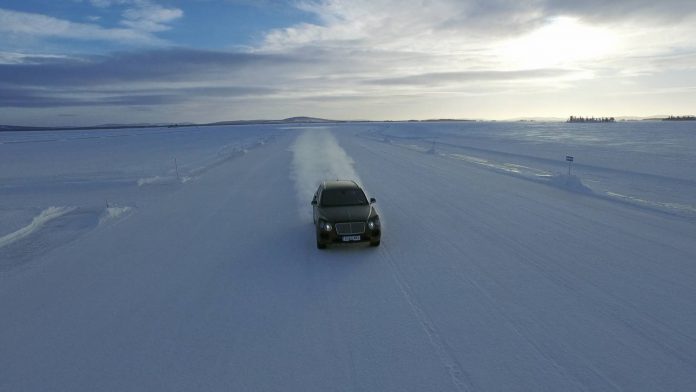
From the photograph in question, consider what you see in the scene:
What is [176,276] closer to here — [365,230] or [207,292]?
[207,292]

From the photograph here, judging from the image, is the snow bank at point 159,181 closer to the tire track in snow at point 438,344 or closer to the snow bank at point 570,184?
the tire track in snow at point 438,344

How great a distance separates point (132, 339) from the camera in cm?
555

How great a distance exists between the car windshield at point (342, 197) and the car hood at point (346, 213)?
29 cm

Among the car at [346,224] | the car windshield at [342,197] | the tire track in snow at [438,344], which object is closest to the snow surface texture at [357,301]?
the tire track in snow at [438,344]

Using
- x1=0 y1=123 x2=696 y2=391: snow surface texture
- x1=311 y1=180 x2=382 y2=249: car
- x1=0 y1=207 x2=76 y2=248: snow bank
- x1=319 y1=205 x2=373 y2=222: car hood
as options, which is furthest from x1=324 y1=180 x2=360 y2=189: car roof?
x1=0 y1=207 x2=76 y2=248: snow bank

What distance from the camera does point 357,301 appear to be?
657cm

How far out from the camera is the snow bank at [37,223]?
34.3 feet

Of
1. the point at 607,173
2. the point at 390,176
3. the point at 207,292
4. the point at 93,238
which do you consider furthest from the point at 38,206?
the point at 607,173

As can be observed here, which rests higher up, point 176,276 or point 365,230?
point 365,230

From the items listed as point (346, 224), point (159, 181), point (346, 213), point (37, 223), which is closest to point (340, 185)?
point (346, 213)

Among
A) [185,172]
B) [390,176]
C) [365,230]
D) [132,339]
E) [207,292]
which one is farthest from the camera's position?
[185,172]

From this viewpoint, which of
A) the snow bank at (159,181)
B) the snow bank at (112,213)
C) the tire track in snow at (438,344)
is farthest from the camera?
the snow bank at (159,181)

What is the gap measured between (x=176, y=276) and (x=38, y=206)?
1092cm

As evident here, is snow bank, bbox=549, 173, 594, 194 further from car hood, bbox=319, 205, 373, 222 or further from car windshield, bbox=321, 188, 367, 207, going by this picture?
car hood, bbox=319, 205, 373, 222
